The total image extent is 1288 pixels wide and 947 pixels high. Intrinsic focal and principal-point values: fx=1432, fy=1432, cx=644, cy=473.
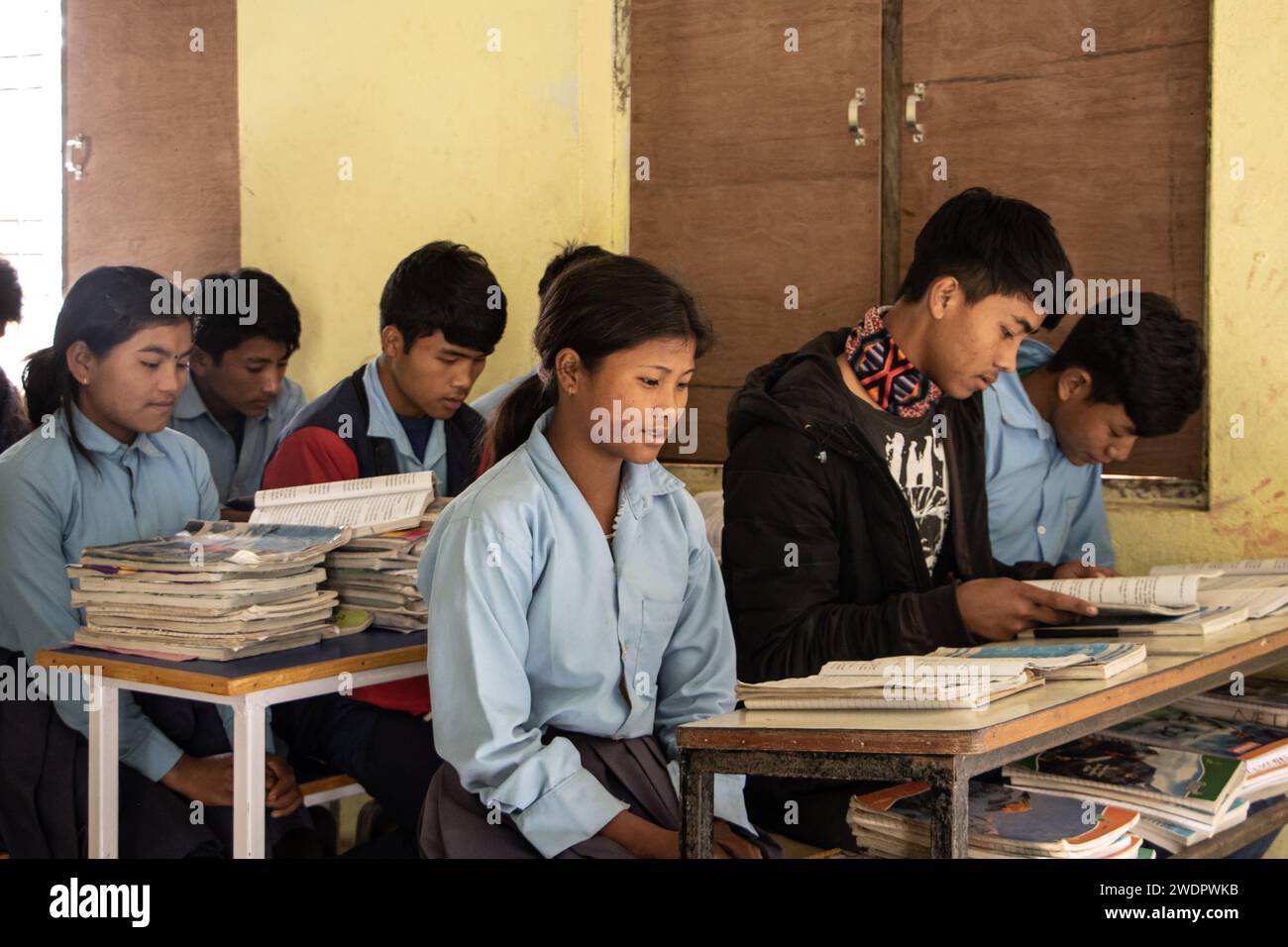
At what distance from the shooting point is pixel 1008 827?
67.0 inches

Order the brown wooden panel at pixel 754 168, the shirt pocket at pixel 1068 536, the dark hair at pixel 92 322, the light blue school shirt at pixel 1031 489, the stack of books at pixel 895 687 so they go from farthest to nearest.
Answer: the brown wooden panel at pixel 754 168, the shirt pocket at pixel 1068 536, the light blue school shirt at pixel 1031 489, the dark hair at pixel 92 322, the stack of books at pixel 895 687

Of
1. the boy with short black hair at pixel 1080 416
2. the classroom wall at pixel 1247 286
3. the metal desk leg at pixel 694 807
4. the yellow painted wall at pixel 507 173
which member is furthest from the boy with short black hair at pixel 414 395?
the classroom wall at pixel 1247 286

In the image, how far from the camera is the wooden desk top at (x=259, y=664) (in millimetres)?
2105

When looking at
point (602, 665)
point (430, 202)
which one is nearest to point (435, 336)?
point (430, 202)

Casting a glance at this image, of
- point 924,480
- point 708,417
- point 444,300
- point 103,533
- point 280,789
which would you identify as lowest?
point 280,789

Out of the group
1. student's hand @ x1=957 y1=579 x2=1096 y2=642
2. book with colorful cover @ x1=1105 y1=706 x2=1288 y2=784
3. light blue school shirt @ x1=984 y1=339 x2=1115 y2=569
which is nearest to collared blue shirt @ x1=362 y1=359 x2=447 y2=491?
light blue school shirt @ x1=984 y1=339 x2=1115 y2=569

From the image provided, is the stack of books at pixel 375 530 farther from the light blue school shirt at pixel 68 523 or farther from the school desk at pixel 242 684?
the light blue school shirt at pixel 68 523

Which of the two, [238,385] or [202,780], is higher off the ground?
[238,385]

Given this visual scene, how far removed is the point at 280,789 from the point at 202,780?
13 cm

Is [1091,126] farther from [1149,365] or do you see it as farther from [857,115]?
[1149,365]

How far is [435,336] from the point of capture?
3.12 metres

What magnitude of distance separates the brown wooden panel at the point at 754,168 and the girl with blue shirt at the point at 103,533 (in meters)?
1.27

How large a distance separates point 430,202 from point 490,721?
2598 mm

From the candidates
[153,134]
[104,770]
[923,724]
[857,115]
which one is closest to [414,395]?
[104,770]
